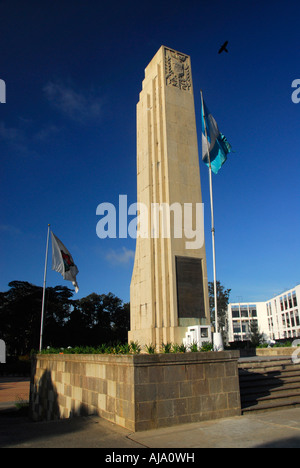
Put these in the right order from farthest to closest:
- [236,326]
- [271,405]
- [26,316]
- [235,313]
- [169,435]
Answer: [235,313] → [236,326] → [26,316] → [271,405] → [169,435]

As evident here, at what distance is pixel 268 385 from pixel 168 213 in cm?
815

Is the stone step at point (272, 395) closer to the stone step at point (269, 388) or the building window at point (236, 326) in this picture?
the stone step at point (269, 388)

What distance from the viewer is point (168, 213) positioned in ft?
52.9

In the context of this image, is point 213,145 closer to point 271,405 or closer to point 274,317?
point 271,405

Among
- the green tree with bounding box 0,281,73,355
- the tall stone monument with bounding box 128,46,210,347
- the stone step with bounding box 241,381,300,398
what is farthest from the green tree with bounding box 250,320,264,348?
the green tree with bounding box 0,281,73,355

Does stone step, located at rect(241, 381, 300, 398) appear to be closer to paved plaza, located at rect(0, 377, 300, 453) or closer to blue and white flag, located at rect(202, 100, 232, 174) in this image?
paved plaza, located at rect(0, 377, 300, 453)

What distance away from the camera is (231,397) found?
8.94 meters

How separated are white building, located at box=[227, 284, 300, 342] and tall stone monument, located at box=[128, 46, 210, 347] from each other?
55.2m

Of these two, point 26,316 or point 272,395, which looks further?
point 26,316

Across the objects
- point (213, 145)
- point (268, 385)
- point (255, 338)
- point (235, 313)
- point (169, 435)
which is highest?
point (213, 145)

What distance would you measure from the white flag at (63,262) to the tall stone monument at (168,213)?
836cm

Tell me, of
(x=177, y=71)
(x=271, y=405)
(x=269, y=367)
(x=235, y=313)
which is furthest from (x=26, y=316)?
(x=235, y=313)

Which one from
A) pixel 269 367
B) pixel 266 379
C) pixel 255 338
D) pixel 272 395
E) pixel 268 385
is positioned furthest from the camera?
pixel 255 338

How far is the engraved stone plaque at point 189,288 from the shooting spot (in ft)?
48.9
